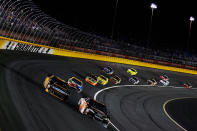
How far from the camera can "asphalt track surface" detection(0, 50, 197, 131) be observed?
38.7 ft

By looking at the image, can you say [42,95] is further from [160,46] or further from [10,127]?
[160,46]

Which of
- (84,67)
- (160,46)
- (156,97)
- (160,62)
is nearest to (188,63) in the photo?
(160,62)

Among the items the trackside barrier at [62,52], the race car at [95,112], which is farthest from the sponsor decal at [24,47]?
the race car at [95,112]

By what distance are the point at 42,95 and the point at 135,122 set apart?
7313mm

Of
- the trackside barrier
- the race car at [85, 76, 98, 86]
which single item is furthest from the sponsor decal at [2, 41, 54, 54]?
the race car at [85, 76, 98, 86]

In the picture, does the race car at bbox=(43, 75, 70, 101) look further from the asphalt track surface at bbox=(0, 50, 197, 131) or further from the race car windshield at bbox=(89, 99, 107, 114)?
the race car windshield at bbox=(89, 99, 107, 114)

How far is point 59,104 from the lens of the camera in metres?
15.1

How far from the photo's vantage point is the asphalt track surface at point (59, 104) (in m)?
11.8

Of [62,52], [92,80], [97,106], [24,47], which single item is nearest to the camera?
[97,106]

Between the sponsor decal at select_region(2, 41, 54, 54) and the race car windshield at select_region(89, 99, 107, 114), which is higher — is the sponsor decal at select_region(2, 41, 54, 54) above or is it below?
above

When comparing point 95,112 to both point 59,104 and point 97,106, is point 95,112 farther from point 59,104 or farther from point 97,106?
point 59,104

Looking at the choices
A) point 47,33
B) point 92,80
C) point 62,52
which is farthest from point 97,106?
point 62,52

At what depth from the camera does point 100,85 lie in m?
25.6

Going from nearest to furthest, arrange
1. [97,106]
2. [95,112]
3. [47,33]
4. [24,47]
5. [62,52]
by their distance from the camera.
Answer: [95,112] < [97,106] < [24,47] < [47,33] < [62,52]
